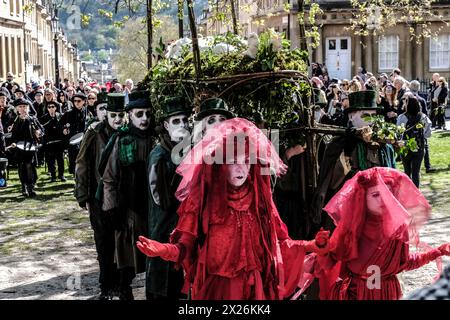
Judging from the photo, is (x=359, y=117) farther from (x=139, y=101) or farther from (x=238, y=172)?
(x=238, y=172)

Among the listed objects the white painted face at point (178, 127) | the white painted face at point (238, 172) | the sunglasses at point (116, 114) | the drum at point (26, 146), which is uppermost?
the sunglasses at point (116, 114)

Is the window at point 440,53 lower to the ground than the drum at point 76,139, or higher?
higher

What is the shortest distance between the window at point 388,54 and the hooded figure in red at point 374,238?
130 ft

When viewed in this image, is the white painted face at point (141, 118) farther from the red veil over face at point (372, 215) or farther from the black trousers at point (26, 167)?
the black trousers at point (26, 167)

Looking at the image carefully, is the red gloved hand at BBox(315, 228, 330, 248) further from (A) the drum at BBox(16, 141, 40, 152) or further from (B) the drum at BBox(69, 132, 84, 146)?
(B) the drum at BBox(69, 132, 84, 146)

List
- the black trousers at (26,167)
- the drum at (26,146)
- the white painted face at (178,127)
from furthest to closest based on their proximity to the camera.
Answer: the drum at (26,146), the black trousers at (26,167), the white painted face at (178,127)

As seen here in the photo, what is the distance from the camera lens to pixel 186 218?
6.05 meters

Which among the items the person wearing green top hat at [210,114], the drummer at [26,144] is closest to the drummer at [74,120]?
the drummer at [26,144]

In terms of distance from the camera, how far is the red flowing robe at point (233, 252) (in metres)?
5.99

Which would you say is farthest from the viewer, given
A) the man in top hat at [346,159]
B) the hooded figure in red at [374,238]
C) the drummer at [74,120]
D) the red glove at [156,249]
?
the drummer at [74,120]

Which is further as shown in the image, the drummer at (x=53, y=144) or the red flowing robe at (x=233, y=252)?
the drummer at (x=53, y=144)

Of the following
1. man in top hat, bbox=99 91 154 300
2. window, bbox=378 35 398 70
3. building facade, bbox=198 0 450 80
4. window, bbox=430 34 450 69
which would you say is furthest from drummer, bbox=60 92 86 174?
window, bbox=430 34 450 69

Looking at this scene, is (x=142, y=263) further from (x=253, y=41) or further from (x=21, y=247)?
(x=21, y=247)

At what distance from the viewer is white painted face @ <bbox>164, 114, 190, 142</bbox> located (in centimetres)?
765
